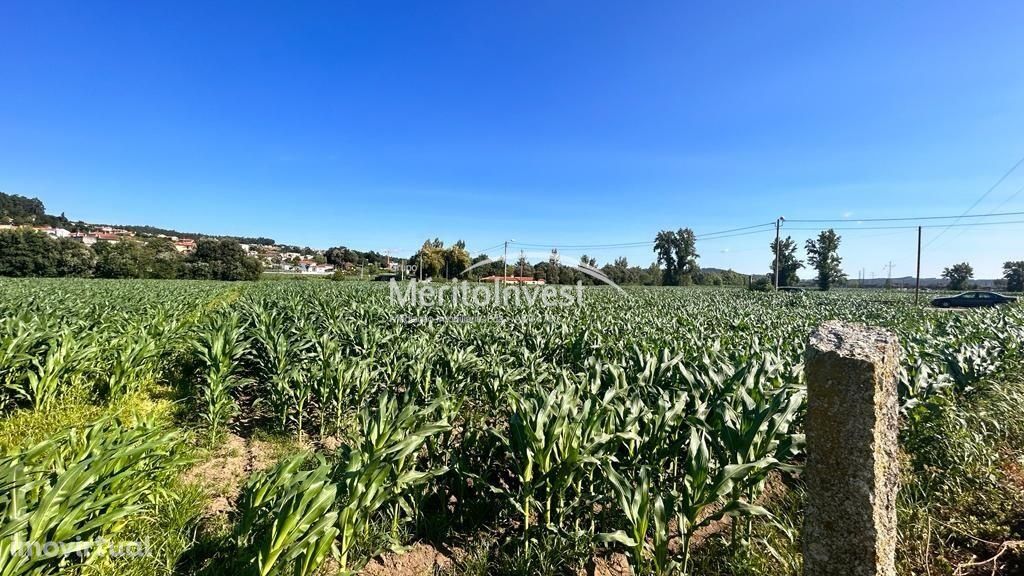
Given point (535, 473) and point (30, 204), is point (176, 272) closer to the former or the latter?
point (535, 473)

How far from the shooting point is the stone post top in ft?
4.77

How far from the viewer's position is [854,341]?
5.00 feet

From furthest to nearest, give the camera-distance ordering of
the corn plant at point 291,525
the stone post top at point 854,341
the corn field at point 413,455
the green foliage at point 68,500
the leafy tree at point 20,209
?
the leafy tree at point 20,209 → the corn field at point 413,455 → the corn plant at point 291,525 → the green foliage at point 68,500 → the stone post top at point 854,341

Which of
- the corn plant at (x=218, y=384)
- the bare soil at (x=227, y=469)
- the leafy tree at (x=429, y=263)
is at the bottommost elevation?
the bare soil at (x=227, y=469)

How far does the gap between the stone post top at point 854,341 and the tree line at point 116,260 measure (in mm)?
68322

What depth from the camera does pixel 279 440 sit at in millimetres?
4254

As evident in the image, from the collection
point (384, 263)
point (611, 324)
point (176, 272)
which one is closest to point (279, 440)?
point (611, 324)

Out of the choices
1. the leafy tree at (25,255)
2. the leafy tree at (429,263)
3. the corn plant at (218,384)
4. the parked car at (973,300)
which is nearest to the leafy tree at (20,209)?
the leafy tree at (25,255)

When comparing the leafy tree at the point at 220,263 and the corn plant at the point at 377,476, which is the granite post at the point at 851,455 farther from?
the leafy tree at the point at 220,263

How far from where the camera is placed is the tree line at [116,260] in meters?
45.1

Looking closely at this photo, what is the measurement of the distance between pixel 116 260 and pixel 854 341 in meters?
70.6

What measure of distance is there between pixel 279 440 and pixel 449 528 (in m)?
2.55

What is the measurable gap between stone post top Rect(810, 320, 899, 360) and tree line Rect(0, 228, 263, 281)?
68322 mm

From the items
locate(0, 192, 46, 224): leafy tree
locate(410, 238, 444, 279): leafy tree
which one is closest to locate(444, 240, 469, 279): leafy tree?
locate(410, 238, 444, 279): leafy tree
